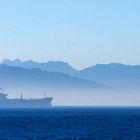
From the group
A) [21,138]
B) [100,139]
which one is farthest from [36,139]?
[100,139]

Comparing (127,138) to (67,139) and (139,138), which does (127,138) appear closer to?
(139,138)

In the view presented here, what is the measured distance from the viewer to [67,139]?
81.1m

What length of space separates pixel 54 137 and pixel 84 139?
669 centimetres

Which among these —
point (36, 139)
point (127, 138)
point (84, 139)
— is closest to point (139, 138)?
point (127, 138)

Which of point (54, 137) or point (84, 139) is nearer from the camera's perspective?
point (84, 139)

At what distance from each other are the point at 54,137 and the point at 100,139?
776 cm

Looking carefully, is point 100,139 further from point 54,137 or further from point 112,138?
point 54,137

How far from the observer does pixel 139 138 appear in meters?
81.7

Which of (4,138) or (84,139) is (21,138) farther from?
(84,139)

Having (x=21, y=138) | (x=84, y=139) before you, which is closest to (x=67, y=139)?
(x=84, y=139)

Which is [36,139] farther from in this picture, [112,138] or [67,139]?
[112,138]

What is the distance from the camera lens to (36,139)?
8212 cm

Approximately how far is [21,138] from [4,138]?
2.37 meters

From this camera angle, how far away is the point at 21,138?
84.9 m
